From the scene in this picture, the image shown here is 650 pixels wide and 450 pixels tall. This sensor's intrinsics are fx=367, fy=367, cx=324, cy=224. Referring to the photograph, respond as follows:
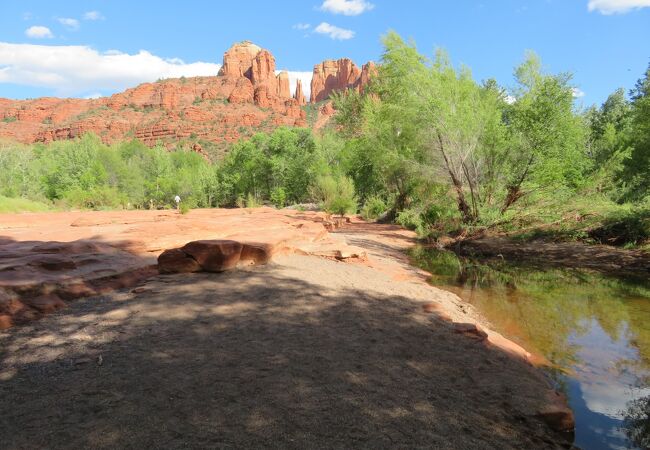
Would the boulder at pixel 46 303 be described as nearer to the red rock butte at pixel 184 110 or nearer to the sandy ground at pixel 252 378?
the sandy ground at pixel 252 378

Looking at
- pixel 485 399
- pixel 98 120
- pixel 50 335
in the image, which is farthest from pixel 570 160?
pixel 98 120

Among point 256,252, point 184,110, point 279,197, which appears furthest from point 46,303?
point 184,110

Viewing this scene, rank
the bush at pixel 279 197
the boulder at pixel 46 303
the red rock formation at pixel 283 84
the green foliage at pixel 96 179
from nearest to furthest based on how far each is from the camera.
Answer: the boulder at pixel 46 303 → the green foliage at pixel 96 179 → the bush at pixel 279 197 → the red rock formation at pixel 283 84

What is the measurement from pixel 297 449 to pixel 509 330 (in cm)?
523

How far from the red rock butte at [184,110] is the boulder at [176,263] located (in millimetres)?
97747

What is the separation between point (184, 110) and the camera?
114 meters

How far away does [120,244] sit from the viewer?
705 centimetres

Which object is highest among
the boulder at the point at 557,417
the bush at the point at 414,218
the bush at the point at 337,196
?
the bush at the point at 337,196

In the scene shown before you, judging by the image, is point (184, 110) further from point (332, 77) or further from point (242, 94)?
point (332, 77)

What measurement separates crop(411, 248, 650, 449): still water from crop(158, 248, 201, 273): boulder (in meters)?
5.35

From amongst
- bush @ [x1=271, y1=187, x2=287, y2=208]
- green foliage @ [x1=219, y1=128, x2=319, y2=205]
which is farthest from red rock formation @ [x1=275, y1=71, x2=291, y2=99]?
bush @ [x1=271, y1=187, x2=287, y2=208]

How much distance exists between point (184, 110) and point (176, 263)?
121 metres

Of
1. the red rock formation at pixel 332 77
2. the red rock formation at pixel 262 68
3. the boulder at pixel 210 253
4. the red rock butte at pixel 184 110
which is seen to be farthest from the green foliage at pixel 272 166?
the red rock formation at pixel 332 77

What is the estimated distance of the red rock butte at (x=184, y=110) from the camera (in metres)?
107
